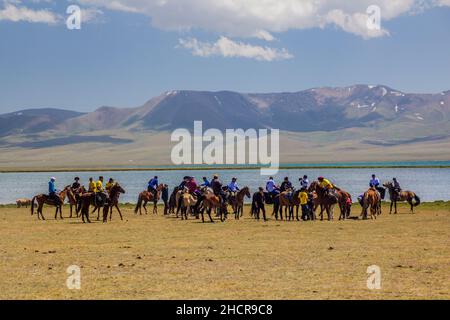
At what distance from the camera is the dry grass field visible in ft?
45.5

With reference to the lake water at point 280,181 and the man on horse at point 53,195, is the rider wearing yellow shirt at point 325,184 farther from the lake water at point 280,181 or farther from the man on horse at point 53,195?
the lake water at point 280,181

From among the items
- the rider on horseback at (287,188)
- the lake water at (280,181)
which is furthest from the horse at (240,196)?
the lake water at (280,181)

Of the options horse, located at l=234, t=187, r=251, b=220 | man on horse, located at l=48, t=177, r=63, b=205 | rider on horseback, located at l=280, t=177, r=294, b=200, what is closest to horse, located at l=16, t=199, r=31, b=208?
man on horse, located at l=48, t=177, r=63, b=205

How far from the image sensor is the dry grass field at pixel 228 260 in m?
13.9

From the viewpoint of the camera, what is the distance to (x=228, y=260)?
727 inches

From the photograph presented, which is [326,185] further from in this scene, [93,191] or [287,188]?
[93,191]

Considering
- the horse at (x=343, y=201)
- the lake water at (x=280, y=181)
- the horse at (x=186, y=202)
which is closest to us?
the horse at (x=343, y=201)

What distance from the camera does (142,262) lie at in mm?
18234

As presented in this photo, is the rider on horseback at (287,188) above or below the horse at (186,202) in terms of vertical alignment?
above

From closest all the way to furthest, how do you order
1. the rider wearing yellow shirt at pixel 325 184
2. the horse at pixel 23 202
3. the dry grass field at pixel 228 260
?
the dry grass field at pixel 228 260 → the rider wearing yellow shirt at pixel 325 184 → the horse at pixel 23 202
